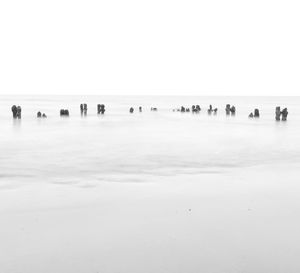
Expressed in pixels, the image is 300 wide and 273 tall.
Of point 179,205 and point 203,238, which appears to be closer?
point 203,238

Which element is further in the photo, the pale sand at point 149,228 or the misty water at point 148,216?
the misty water at point 148,216

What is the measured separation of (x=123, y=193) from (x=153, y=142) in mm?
16851

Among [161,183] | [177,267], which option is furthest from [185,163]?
[177,267]

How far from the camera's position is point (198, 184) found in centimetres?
1314

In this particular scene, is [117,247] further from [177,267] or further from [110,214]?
[110,214]

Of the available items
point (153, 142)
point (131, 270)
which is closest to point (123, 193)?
point (131, 270)

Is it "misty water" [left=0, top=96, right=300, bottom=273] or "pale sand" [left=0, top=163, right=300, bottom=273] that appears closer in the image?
"pale sand" [left=0, top=163, right=300, bottom=273]

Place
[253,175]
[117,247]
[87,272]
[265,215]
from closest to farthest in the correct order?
[87,272] → [117,247] → [265,215] → [253,175]

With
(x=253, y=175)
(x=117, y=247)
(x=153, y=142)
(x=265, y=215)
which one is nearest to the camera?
(x=117, y=247)

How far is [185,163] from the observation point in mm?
18484

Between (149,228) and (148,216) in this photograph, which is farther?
(148,216)

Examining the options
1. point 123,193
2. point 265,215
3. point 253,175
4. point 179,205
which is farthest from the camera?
point 253,175

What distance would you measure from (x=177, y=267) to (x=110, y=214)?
3152mm

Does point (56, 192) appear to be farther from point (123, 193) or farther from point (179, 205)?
point (179, 205)
